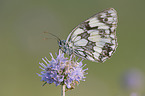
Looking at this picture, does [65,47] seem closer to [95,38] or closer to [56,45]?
[95,38]

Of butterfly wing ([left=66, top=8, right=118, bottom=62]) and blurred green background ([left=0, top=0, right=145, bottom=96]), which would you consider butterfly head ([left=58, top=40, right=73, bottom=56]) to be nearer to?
butterfly wing ([left=66, top=8, right=118, bottom=62])

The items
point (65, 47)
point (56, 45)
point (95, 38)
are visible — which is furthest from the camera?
point (56, 45)

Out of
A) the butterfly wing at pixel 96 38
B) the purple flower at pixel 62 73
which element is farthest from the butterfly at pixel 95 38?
the purple flower at pixel 62 73

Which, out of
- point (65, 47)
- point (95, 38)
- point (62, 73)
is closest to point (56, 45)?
point (95, 38)

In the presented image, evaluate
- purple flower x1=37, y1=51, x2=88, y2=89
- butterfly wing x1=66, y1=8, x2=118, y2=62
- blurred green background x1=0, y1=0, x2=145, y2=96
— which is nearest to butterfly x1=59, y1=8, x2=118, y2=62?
butterfly wing x1=66, y1=8, x2=118, y2=62

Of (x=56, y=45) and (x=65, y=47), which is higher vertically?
(x=56, y=45)

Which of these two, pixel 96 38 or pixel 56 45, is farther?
pixel 56 45

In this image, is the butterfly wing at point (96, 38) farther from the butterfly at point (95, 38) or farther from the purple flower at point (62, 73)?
the purple flower at point (62, 73)

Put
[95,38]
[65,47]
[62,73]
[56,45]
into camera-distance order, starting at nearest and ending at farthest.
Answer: [62,73] < [65,47] < [95,38] < [56,45]
